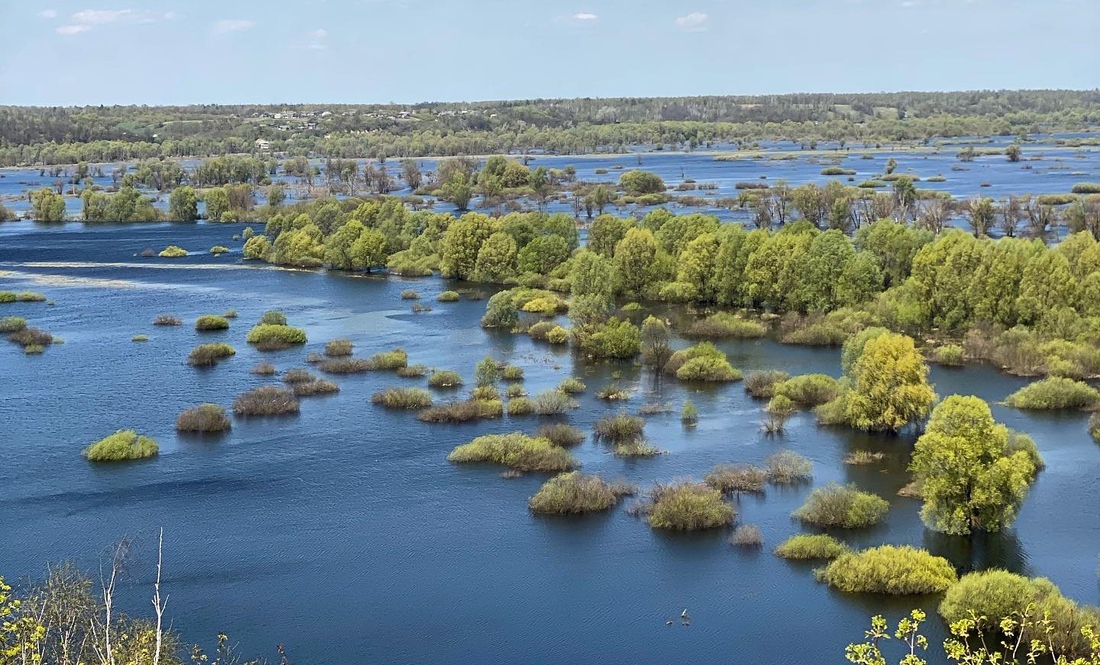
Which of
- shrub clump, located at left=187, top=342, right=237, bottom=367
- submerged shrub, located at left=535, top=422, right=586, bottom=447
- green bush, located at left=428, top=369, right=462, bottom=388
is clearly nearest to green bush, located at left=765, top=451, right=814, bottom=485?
submerged shrub, located at left=535, top=422, right=586, bottom=447

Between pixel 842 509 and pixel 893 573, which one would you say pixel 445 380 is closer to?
pixel 842 509

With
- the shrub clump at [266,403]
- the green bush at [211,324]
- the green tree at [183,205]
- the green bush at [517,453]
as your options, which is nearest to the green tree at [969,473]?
the green bush at [517,453]

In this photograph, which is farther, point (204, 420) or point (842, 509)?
point (204, 420)

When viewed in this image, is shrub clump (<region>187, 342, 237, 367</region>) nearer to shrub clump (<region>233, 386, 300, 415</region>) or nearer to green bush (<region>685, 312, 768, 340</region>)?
shrub clump (<region>233, 386, 300, 415</region>)

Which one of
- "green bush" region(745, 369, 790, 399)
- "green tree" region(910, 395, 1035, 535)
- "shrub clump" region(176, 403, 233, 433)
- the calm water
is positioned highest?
"green tree" region(910, 395, 1035, 535)

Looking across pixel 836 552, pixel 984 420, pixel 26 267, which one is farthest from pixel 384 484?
pixel 26 267

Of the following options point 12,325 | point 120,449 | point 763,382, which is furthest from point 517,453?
point 12,325

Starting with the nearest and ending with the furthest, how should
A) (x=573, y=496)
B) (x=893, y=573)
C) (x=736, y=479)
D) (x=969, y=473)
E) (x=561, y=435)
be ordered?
(x=893, y=573) < (x=969, y=473) < (x=573, y=496) < (x=736, y=479) < (x=561, y=435)
